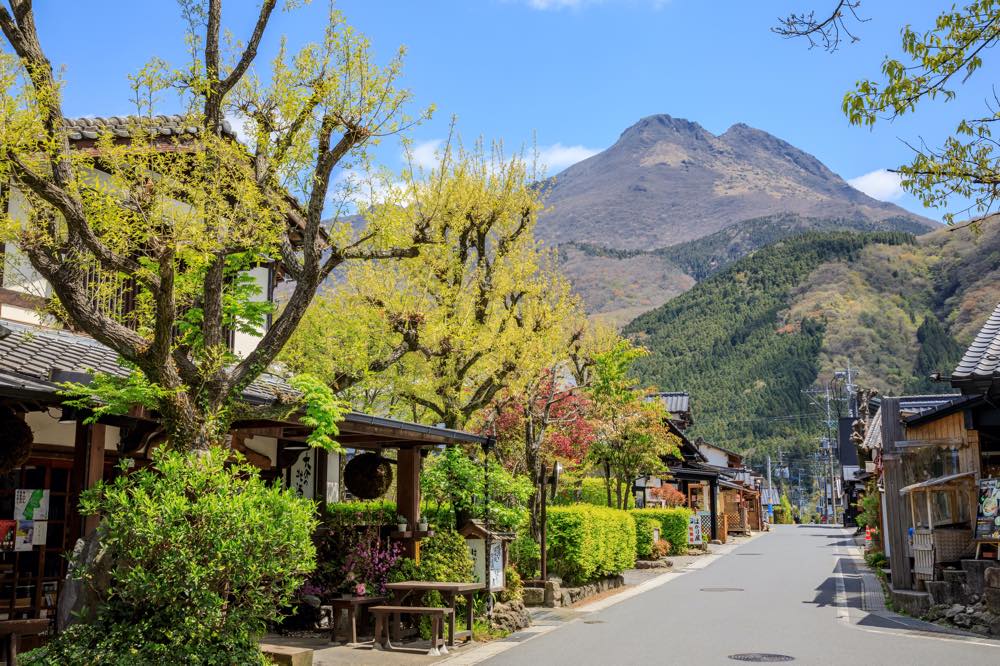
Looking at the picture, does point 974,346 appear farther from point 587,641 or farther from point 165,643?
point 165,643

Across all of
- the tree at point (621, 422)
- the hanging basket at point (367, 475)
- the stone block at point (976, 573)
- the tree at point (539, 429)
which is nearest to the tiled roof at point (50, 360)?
the hanging basket at point (367, 475)

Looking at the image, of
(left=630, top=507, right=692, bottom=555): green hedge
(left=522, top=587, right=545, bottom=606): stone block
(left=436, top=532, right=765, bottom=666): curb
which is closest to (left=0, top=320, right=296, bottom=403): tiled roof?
(left=436, top=532, right=765, bottom=666): curb

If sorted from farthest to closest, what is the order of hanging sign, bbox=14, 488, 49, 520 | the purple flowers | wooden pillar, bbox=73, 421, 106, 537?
the purple flowers
hanging sign, bbox=14, 488, 49, 520
wooden pillar, bbox=73, 421, 106, 537

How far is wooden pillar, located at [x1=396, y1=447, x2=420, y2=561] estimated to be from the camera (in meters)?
14.2

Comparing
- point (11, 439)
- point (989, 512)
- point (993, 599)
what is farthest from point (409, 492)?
point (989, 512)

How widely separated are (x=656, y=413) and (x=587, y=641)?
1893cm

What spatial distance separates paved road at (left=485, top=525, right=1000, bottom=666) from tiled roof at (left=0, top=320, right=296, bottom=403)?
4.98 meters

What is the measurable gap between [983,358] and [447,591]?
960cm

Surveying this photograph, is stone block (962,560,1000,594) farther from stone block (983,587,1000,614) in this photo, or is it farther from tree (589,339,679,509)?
tree (589,339,679,509)

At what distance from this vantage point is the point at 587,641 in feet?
44.7

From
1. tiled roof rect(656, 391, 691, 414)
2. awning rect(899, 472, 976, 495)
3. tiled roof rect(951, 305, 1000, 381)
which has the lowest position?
awning rect(899, 472, 976, 495)

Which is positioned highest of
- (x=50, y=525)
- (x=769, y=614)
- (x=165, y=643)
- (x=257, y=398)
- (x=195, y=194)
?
(x=195, y=194)

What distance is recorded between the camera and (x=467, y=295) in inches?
733

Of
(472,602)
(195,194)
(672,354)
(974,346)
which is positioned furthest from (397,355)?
(672,354)
